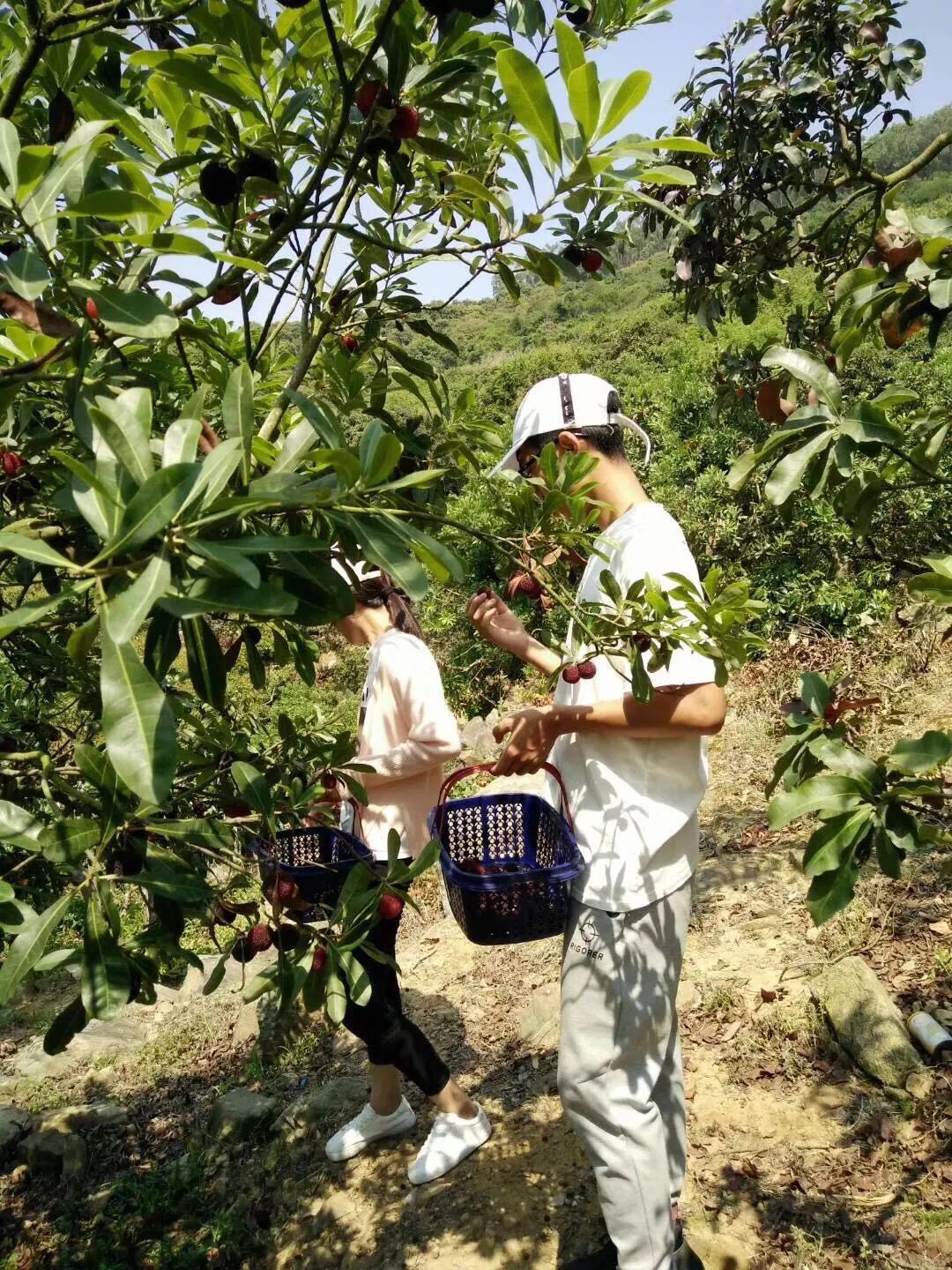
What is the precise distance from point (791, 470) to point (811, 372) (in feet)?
0.46

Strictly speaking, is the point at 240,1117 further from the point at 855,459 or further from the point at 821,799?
the point at 855,459

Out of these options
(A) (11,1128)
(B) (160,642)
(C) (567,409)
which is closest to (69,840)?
(B) (160,642)

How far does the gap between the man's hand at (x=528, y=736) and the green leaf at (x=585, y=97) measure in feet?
3.26

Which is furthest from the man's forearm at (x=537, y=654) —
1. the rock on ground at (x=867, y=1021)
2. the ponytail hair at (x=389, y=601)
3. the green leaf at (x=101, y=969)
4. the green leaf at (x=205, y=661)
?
the rock on ground at (x=867, y=1021)

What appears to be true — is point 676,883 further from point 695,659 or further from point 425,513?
point 425,513

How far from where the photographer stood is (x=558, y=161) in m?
1.06

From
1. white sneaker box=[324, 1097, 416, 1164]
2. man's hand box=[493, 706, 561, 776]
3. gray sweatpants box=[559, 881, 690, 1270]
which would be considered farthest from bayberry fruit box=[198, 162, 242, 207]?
white sneaker box=[324, 1097, 416, 1164]

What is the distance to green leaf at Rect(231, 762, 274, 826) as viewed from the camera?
141 centimetres

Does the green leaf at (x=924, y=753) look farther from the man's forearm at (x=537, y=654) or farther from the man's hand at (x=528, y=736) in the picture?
the man's forearm at (x=537, y=654)

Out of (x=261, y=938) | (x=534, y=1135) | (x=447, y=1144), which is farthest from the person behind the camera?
(x=534, y=1135)

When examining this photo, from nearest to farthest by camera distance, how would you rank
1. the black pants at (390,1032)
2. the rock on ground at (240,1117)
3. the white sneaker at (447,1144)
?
the black pants at (390,1032) → the white sneaker at (447,1144) → the rock on ground at (240,1117)

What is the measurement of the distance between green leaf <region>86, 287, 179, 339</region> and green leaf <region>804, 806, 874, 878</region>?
3.28 ft

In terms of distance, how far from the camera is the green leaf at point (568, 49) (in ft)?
3.27

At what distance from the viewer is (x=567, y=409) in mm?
1816
